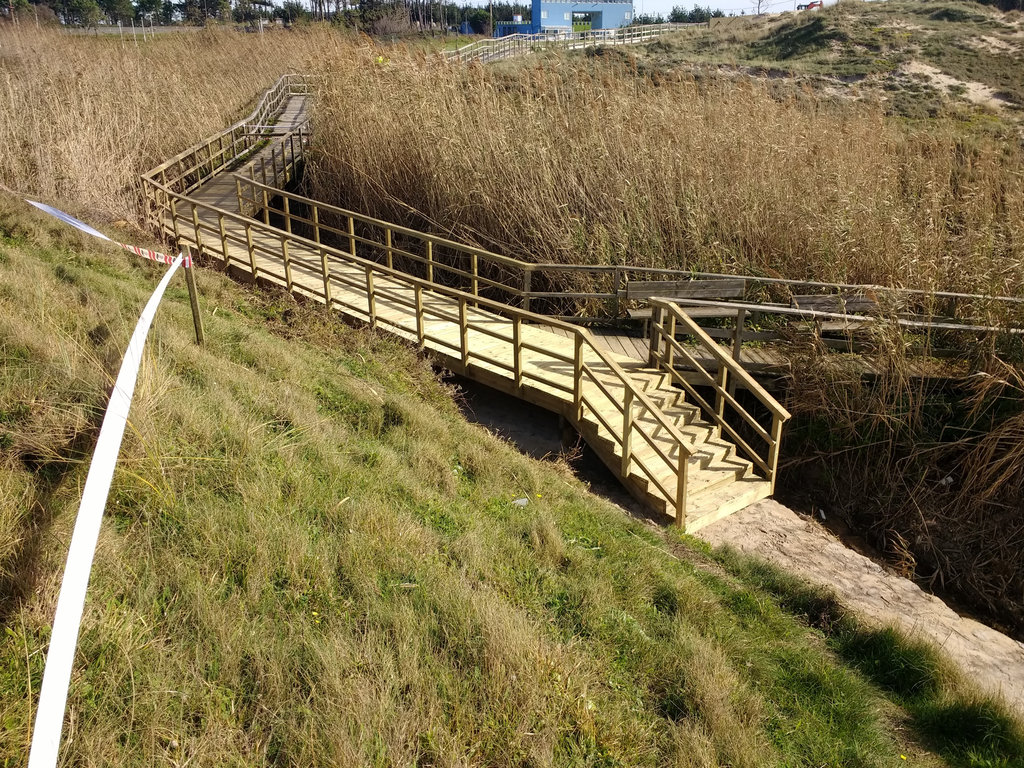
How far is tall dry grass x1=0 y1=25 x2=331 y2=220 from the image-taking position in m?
13.7

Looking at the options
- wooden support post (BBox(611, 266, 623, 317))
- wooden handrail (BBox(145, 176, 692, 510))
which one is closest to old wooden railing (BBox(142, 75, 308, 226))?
wooden handrail (BBox(145, 176, 692, 510))

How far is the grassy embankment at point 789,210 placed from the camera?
8219 mm

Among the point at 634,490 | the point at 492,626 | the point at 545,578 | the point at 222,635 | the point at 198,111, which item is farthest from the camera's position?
the point at 198,111

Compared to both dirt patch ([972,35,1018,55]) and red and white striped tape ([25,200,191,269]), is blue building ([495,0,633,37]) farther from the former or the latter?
red and white striped tape ([25,200,191,269])

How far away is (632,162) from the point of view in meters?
12.2

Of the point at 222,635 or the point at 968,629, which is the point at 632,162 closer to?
the point at 968,629

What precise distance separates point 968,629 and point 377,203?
456 inches

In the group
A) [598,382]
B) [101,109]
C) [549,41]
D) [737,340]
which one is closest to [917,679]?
[598,382]

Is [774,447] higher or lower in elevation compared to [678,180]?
lower

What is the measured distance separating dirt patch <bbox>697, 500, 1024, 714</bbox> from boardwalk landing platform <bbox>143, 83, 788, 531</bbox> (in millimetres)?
282

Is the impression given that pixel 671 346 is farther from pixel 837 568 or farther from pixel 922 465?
pixel 837 568

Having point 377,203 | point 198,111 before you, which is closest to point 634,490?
point 377,203

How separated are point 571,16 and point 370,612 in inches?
2422

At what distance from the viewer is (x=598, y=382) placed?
773 cm
